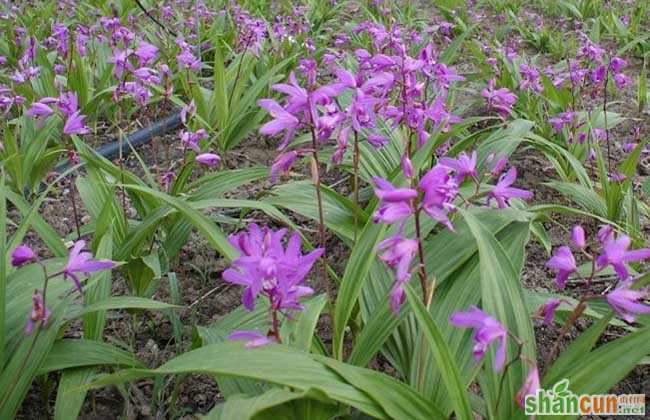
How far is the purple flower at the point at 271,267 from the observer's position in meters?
1.19

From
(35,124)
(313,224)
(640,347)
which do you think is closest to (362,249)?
(640,347)

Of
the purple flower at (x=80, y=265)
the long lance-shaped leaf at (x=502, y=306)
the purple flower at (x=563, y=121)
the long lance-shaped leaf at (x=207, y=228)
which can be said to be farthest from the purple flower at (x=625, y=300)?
the purple flower at (x=563, y=121)

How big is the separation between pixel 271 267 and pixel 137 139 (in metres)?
2.93

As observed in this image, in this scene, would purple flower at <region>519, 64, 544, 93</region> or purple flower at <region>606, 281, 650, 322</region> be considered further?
purple flower at <region>519, 64, 544, 93</region>

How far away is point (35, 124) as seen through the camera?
3240mm

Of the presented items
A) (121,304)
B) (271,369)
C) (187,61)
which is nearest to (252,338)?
(271,369)

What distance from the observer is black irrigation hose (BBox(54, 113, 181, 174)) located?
3662 mm

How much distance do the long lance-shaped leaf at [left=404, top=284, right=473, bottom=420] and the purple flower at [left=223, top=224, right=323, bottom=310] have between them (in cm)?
21

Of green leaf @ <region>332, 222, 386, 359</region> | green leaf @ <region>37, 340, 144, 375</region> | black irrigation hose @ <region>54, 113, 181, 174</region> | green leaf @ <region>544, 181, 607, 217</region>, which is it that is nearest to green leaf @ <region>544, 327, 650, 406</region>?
green leaf @ <region>332, 222, 386, 359</region>

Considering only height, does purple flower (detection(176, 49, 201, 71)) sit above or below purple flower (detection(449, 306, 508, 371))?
below

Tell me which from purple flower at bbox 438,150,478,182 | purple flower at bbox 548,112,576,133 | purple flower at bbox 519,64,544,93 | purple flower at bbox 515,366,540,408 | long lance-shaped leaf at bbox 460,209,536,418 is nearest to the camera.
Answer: purple flower at bbox 515,366,540,408

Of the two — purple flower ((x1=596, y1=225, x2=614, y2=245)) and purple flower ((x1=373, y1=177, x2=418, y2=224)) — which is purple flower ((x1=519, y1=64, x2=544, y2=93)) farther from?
purple flower ((x1=373, y1=177, x2=418, y2=224))

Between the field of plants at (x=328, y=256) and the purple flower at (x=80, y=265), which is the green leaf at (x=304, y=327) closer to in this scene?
the field of plants at (x=328, y=256)

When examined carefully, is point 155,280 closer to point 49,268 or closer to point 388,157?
point 49,268
